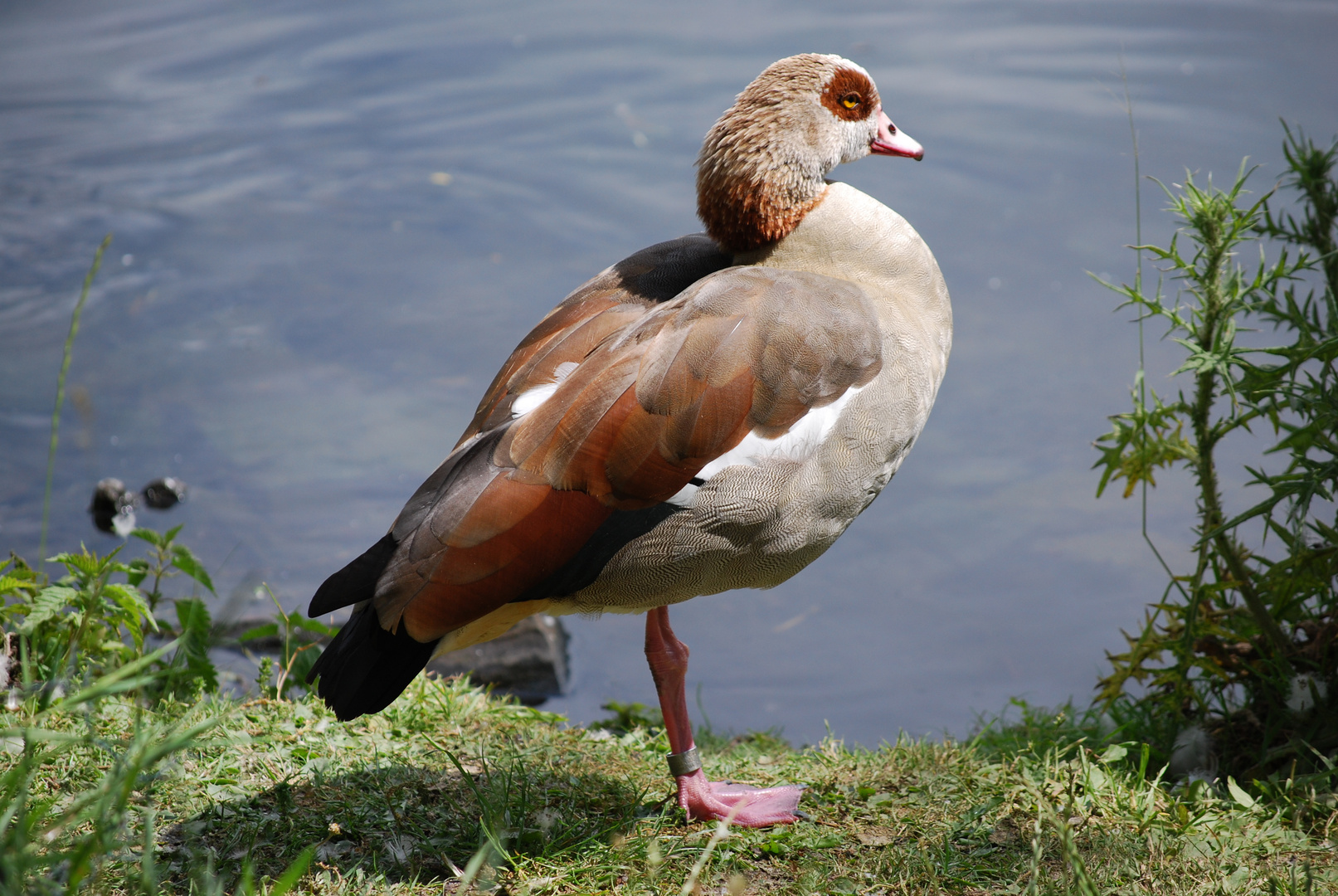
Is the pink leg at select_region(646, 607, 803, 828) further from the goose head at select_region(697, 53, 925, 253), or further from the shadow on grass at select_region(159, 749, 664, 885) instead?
the goose head at select_region(697, 53, 925, 253)

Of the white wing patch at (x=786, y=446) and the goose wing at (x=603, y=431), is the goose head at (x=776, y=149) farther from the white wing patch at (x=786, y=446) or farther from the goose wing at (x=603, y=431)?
the white wing patch at (x=786, y=446)

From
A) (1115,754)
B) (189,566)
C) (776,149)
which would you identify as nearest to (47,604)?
(189,566)

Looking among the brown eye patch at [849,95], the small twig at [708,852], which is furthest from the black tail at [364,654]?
the brown eye patch at [849,95]

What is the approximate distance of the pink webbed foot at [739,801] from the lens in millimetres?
2939

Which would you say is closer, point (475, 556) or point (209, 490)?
point (475, 556)

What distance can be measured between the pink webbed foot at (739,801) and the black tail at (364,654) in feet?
2.76

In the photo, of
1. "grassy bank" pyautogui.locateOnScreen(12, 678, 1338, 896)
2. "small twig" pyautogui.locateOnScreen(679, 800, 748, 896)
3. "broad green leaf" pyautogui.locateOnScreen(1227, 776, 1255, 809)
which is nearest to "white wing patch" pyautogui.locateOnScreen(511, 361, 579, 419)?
"grassy bank" pyautogui.locateOnScreen(12, 678, 1338, 896)

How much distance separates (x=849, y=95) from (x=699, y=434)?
1177 millimetres

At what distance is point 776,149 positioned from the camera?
307 cm

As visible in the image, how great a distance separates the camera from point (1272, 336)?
6.21 metres

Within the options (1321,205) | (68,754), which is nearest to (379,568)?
(68,754)

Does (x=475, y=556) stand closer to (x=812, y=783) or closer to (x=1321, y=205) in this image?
(x=812, y=783)

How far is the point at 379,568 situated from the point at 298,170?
267 inches

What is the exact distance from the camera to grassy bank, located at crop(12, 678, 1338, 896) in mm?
2650
